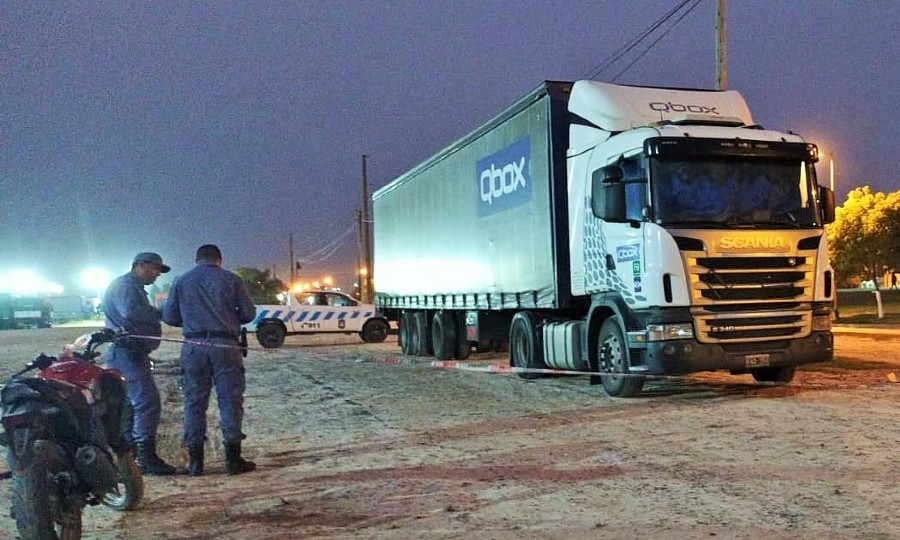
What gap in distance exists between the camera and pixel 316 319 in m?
23.8

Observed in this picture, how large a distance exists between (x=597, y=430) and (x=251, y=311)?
3631 mm

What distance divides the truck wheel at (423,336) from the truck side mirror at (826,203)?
34.2ft

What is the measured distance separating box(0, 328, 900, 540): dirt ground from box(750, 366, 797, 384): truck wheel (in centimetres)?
22

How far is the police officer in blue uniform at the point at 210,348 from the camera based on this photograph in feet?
20.6

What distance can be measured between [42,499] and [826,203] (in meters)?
8.99

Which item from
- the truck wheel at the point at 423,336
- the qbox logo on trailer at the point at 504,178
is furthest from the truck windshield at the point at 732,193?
the truck wheel at the point at 423,336

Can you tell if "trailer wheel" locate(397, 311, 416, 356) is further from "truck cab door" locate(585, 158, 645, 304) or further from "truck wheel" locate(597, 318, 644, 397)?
"truck cab door" locate(585, 158, 645, 304)

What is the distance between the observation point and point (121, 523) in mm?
5172

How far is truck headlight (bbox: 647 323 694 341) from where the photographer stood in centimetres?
899

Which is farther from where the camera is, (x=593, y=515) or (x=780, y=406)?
(x=780, y=406)

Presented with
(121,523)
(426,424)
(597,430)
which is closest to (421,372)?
(426,424)

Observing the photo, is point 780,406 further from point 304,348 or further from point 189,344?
point 304,348

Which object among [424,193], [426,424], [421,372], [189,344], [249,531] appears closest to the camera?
[249,531]

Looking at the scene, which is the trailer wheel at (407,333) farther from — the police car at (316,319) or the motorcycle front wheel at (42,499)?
the motorcycle front wheel at (42,499)
